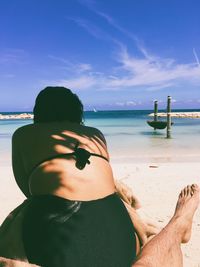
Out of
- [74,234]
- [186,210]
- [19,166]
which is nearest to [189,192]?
[186,210]

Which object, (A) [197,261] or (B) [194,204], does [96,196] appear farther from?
(A) [197,261]

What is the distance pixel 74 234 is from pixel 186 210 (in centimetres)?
84

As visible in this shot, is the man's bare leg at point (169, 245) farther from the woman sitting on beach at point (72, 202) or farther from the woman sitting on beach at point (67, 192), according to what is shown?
A: the woman sitting on beach at point (67, 192)

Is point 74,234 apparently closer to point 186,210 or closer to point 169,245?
point 169,245

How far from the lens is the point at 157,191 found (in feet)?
19.2

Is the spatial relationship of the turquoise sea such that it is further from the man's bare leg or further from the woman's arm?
the woman's arm

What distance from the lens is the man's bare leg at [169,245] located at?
1752 millimetres

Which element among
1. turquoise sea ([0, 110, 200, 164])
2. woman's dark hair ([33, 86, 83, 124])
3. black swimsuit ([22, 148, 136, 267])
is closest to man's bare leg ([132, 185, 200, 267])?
black swimsuit ([22, 148, 136, 267])

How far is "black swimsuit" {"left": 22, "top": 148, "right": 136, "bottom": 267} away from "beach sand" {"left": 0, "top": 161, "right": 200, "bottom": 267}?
5.21 ft

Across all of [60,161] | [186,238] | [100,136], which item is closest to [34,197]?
[60,161]

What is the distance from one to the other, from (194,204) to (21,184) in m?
1.13

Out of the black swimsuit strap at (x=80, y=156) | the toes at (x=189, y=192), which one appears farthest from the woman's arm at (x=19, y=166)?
the toes at (x=189, y=192)

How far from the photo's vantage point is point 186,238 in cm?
210

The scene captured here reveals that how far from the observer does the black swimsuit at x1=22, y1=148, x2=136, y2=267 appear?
1699 millimetres
